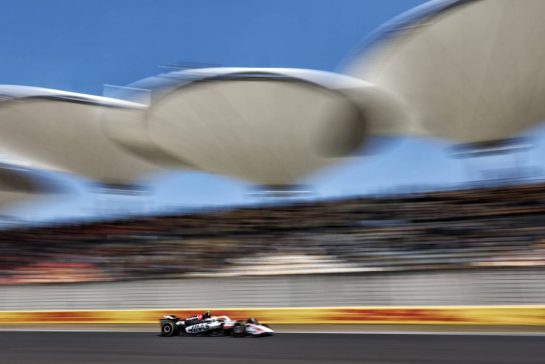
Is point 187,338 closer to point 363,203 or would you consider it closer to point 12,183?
point 363,203

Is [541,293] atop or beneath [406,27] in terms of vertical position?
beneath

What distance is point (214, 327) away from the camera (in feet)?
36.9

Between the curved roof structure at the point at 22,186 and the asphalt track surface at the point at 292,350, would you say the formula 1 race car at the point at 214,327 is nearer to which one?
the asphalt track surface at the point at 292,350

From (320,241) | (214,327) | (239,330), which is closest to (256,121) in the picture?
(320,241)

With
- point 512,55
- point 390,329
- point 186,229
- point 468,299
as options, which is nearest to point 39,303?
point 186,229

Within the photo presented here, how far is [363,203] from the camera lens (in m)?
20.3

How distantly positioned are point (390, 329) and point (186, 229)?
11456 millimetres

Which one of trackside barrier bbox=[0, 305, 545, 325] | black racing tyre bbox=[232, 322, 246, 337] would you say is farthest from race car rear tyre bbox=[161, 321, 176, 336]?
trackside barrier bbox=[0, 305, 545, 325]

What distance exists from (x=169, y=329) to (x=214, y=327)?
1.29m

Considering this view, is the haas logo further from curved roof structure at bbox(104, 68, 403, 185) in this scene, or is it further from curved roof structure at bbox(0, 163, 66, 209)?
curved roof structure at bbox(0, 163, 66, 209)

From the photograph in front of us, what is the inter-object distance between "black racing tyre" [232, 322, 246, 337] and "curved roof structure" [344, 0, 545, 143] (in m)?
11.5

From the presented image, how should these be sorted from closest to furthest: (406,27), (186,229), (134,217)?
(406,27) < (186,229) < (134,217)

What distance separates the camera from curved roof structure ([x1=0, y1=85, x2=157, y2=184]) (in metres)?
23.1

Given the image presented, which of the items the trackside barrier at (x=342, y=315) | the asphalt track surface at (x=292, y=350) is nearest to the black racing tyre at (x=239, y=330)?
the asphalt track surface at (x=292, y=350)
